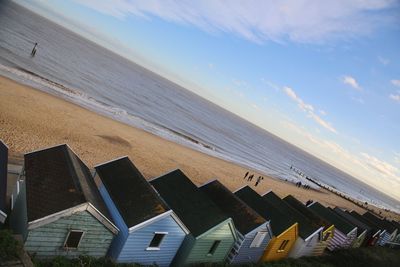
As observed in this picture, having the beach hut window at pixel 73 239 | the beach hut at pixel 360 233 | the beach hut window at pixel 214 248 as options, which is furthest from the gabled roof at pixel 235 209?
the beach hut at pixel 360 233

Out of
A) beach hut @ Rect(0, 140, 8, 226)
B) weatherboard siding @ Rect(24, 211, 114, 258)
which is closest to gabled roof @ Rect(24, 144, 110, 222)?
weatherboard siding @ Rect(24, 211, 114, 258)

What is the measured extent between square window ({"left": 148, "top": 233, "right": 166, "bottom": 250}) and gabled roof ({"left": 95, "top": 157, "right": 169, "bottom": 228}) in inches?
60.9

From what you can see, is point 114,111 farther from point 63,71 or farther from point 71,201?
point 71,201

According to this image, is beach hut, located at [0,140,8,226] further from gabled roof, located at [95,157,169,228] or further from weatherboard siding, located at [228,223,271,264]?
weatherboard siding, located at [228,223,271,264]

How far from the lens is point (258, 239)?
22.8m

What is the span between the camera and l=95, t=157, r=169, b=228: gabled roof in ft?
55.6

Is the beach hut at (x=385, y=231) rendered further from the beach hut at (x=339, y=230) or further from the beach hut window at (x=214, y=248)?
the beach hut window at (x=214, y=248)

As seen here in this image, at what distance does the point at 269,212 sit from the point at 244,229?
Result: 4.95 m

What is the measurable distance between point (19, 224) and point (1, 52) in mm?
63129

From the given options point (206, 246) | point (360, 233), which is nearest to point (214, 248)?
point (206, 246)

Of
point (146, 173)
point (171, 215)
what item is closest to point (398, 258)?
point (146, 173)

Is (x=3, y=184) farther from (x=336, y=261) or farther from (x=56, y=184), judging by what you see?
(x=336, y=261)

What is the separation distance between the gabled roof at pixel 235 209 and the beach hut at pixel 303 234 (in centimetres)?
522

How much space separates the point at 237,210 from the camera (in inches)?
909
